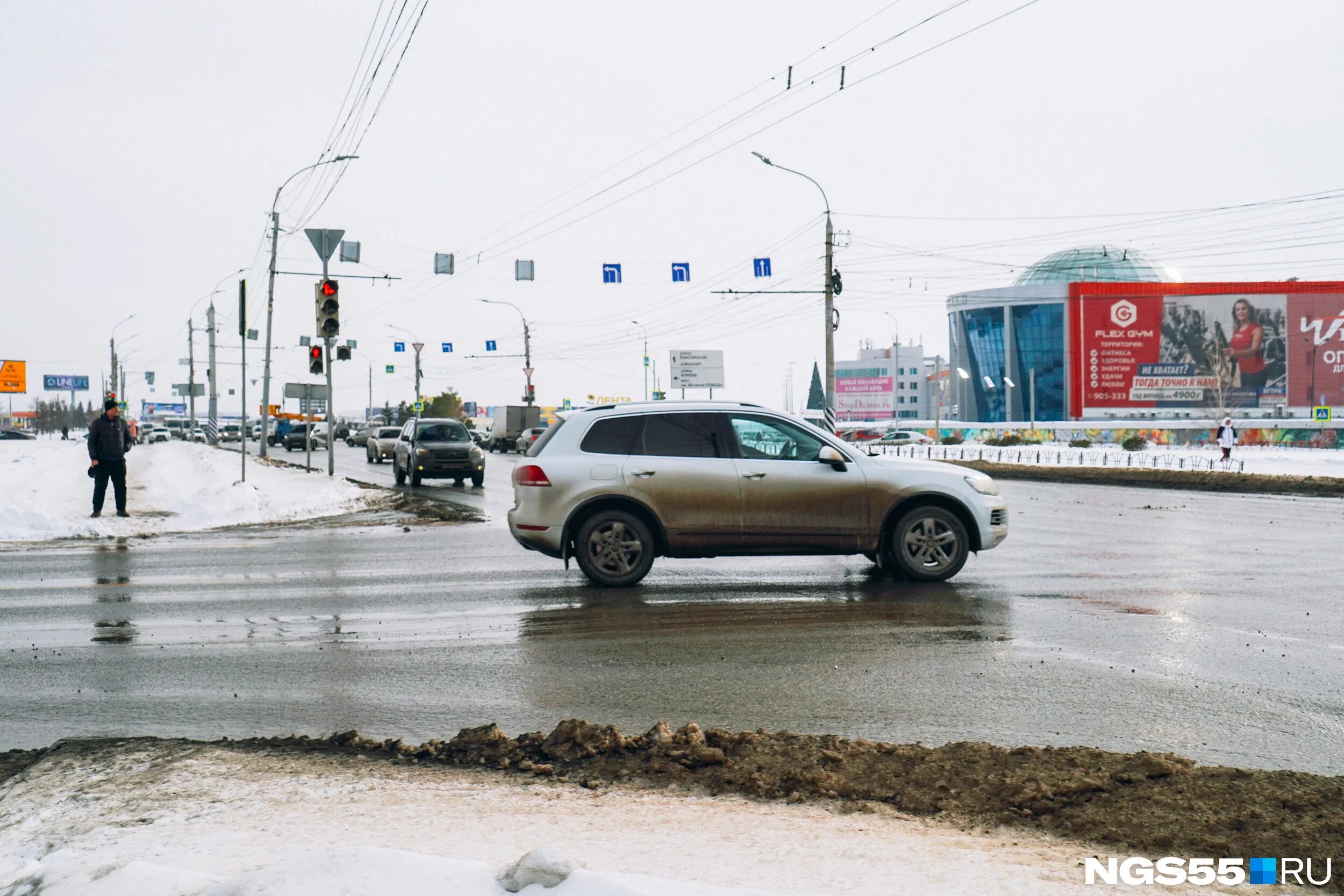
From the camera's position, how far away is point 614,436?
34.6 feet

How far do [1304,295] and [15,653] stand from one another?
10509 cm

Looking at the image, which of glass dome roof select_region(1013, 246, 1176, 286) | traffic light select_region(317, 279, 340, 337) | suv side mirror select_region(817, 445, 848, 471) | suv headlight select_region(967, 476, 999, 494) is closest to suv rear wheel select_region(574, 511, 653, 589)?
suv side mirror select_region(817, 445, 848, 471)

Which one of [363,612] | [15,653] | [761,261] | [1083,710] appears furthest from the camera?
[761,261]

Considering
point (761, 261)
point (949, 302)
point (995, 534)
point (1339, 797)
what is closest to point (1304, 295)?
point (949, 302)

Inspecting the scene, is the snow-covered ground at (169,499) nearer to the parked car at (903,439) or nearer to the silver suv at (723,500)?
the silver suv at (723,500)

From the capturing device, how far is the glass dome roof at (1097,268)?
356 feet

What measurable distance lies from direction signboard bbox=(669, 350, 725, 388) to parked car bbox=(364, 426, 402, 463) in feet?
61.8

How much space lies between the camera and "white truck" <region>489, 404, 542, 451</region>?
64000 millimetres

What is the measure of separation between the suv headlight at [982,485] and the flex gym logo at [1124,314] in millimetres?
92659

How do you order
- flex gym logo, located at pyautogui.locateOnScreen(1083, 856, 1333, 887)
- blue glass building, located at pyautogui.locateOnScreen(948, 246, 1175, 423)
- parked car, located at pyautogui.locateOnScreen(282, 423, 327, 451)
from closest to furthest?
flex gym logo, located at pyautogui.locateOnScreen(1083, 856, 1333, 887)
parked car, located at pyautogui.locateOnScreen(282, 423, 327, 451)
blue glass building, located at pyautogui.locateOnScreen(948, 246, 1175, 423)

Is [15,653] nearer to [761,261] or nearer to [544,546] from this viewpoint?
[544,546]

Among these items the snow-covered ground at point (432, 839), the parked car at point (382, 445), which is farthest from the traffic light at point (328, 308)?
the parked car at point (382, 445)

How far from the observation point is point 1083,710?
5.79 meters

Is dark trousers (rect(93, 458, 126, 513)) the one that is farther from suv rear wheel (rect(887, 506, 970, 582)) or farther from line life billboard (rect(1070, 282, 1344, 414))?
line life billboard (rect(1070, 282, 1344, 414))
